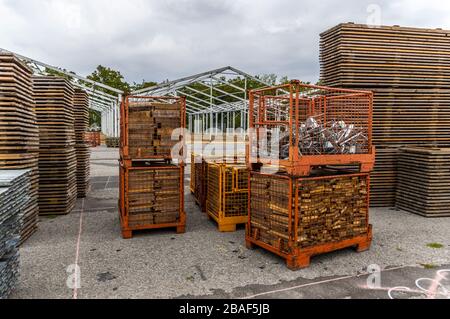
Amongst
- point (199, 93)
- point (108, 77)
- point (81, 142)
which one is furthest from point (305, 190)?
point (108, 77)

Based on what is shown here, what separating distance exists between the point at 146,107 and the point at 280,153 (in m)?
3.09

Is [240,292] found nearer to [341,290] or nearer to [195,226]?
[341,290]

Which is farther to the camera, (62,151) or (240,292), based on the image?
(62,151)

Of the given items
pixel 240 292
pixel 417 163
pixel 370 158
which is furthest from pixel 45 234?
pixel 417 163

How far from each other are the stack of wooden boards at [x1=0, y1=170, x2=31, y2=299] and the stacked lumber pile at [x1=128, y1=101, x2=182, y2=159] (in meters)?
2.46

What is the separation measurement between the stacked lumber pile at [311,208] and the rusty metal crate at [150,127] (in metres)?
2.17

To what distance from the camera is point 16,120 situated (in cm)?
688

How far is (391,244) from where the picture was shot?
7105 mm

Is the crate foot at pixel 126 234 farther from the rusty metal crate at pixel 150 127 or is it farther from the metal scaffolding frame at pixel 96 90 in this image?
the metal scaffolding frame at pixel 96 90

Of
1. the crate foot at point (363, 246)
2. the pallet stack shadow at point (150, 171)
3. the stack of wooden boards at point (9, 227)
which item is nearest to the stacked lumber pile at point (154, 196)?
the pallet stack shadow at point (150, 171)

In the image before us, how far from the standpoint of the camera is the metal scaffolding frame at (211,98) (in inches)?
908

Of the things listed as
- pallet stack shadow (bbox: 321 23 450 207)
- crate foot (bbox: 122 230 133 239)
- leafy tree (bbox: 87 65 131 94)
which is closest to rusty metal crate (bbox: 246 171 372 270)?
crate foot (bbox: 122 230 133 239)

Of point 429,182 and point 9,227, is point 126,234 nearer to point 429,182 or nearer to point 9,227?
point 9,227
